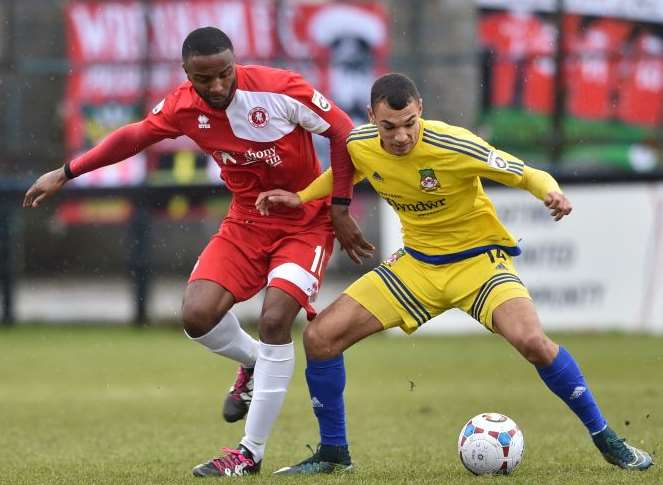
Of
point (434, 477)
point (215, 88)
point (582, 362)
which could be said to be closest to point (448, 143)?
point (215, 88)

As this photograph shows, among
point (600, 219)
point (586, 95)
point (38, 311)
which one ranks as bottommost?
point (38, 311)

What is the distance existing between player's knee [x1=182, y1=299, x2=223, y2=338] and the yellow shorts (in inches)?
30.3

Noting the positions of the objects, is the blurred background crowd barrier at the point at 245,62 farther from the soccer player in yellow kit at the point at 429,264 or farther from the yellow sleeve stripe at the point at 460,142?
the yellow sleeve stripe at the point at 460,142

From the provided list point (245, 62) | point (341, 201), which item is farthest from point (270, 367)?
point (245, 62)

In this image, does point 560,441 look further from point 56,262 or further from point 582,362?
point 56,262

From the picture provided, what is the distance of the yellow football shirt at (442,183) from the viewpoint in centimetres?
625

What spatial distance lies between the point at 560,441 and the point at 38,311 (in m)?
8.99

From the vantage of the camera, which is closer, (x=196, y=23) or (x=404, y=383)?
(x=404, y=383)

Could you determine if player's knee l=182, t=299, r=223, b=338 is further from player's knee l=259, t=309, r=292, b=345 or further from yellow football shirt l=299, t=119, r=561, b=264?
yellow football shirt l=299, t=119, r=561, b=264

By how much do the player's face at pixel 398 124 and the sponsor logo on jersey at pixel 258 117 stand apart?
2.10ft

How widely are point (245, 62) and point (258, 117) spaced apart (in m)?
8.28

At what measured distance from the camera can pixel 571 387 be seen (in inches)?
241

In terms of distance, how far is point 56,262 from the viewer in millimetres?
16188

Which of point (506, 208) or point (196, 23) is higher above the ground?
point (196, 23)
